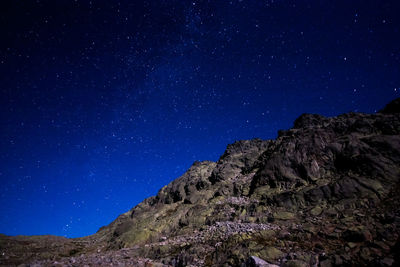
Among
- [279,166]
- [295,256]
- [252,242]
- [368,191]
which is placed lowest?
[295,256]

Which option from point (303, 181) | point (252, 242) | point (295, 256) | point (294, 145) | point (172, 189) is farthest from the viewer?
point (172, 189)

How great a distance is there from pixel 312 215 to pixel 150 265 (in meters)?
17.7

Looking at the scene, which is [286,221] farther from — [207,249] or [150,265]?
[150,265]

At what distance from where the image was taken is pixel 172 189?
5284cm

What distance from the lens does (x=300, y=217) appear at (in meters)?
20.6

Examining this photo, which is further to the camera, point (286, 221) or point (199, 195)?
point (199, 195)

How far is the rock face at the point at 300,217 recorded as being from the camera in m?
13.5

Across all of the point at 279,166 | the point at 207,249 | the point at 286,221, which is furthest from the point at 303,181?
the point at 207,249

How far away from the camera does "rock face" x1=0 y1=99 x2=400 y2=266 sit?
44.4 feet

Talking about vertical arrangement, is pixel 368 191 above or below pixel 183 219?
below

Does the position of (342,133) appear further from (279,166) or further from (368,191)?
(368,191)

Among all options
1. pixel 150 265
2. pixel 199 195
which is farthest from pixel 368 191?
pixel 199 195

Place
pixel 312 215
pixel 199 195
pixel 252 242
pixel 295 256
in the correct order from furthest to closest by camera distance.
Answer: pixel 199 195 → pixel 312 215 → pixel 252 242 → pixel 295 256

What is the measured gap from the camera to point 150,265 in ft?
55.0
